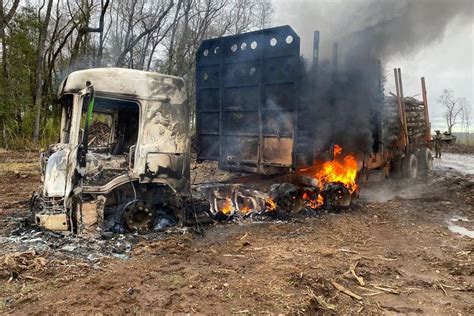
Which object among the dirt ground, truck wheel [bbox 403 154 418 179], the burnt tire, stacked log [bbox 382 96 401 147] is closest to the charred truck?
stacked log [bbox 382 96 401 147]

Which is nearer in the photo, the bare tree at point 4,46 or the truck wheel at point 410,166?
the truck wheel at point 410,166

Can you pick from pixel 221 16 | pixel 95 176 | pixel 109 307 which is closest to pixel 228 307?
pixel 109 307

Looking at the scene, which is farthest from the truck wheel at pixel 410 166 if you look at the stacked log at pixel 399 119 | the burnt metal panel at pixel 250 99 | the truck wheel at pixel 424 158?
the burnt metal panel at pixel 250 99

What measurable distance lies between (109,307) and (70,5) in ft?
96.0

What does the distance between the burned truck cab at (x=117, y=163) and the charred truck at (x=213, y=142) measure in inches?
0.6

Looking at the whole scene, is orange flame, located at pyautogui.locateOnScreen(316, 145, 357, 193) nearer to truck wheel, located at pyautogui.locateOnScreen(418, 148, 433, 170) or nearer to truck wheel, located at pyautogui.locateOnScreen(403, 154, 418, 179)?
truck wheel, located at pyautogui.locateOnScreen(403, 154, 418, 179)

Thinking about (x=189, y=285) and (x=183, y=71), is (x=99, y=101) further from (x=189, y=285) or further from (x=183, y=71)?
(x=183, y=71)

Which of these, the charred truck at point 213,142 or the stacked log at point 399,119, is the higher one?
the stacked log at point 399,119

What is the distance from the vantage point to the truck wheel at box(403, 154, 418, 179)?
13409 millimetres

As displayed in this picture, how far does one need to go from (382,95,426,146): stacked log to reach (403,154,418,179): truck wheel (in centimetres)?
66

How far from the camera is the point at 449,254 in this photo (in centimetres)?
586

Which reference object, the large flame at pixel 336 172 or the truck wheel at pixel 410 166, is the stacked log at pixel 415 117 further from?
the large flame at pixel 336 172

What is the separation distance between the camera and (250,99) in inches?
325

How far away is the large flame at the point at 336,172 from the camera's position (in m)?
8.54
